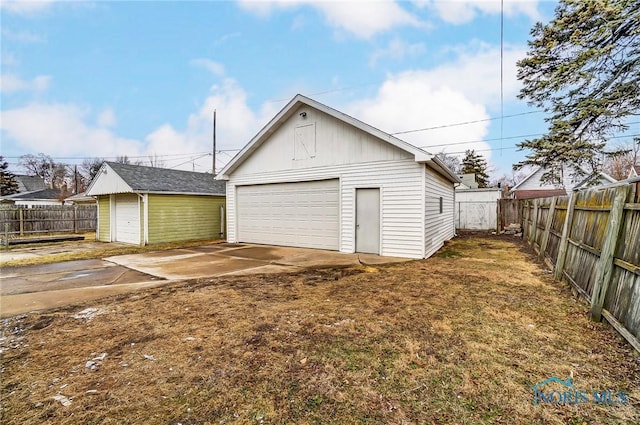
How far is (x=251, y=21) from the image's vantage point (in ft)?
36.4

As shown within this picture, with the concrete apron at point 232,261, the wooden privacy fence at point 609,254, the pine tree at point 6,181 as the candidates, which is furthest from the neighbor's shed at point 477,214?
the pine tree at point 6,181

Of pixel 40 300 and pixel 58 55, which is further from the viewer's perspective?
pixel 58 55

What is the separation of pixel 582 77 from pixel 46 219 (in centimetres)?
2448

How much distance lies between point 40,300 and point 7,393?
3347mm

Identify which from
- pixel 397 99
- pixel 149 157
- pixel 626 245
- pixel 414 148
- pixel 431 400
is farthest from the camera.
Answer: pixel 149 157

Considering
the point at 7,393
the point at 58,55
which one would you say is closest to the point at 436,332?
the point at 7,393

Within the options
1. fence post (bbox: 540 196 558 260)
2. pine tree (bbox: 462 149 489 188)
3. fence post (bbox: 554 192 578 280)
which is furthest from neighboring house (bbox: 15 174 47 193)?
pine tree (bbox: 462 149 489 188)

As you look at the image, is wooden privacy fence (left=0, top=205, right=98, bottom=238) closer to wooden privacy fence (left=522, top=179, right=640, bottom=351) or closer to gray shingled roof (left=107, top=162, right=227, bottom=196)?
gray shingled roof (left=107, top=162, right=227, bottom=196)

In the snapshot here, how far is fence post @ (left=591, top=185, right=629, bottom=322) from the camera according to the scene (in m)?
3.50

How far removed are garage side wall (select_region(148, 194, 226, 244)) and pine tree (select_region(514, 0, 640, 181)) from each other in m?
13.4

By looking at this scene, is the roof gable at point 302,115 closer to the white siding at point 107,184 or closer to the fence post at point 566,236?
the fence post at point 566,236

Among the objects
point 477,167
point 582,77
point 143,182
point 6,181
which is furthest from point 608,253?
point 6,181

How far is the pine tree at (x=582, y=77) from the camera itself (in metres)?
7.27

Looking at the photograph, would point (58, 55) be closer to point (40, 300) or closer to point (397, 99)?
point (40, 300)
